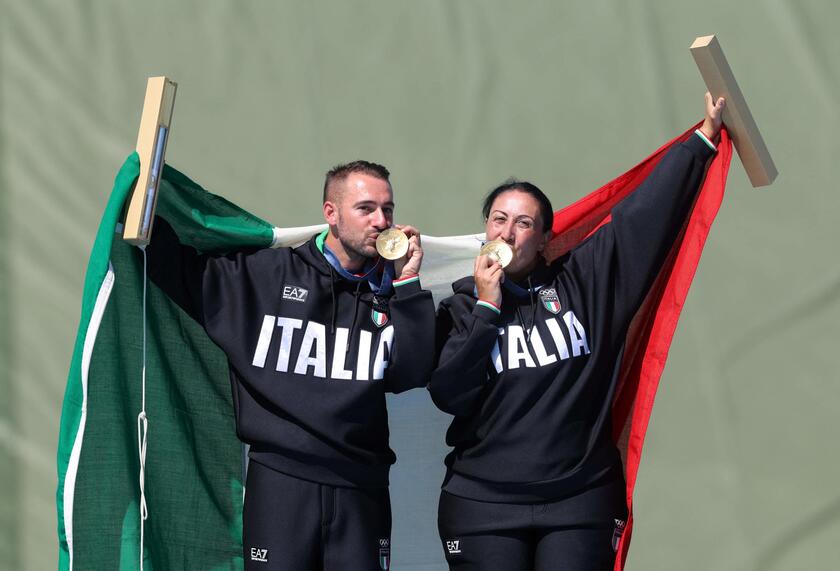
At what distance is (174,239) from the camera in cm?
266

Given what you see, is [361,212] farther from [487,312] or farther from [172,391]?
[172,391]

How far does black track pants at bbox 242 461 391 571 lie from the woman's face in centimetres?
68

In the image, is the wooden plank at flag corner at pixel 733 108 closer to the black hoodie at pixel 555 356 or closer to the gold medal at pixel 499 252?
the black hoodie at pixel 555 356

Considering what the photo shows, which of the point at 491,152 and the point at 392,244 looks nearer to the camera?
the point at 392,244

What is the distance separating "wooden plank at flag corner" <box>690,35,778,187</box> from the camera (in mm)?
2594

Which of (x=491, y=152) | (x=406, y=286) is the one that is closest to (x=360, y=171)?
(x=406, y=286)

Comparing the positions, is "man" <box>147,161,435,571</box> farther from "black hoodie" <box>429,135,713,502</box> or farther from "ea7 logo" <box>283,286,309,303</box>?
"black hoodie" <box>429,135,713,502</box>

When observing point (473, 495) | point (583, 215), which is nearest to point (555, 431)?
point (473, 495)

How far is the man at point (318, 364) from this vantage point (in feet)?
8.07

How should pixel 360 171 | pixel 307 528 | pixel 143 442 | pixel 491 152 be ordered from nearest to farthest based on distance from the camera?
pixel 307 528 < pixel 143 442 < pixel 360 171 < pixel 491 152

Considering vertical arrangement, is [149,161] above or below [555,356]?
above

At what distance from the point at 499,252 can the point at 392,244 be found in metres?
0.25

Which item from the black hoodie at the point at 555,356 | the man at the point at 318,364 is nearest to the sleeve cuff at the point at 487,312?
the black hoodie at the point at 555,356

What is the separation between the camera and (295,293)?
259cm
